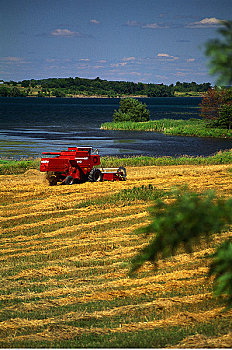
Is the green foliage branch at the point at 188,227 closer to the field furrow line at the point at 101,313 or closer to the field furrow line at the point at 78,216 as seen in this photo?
the field furrow line at the point at 101,313

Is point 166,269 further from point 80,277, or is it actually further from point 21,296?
point 21,296

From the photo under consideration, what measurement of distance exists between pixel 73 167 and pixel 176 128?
46.4m

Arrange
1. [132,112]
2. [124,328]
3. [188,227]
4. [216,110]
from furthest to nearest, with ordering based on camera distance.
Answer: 1. [132,112]
2. [216,110]
3. [124,328]
4. [188,227]

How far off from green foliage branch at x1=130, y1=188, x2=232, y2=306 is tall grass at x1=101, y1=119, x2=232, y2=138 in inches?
2282

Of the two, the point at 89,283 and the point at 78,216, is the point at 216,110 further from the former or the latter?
the point at 89,283

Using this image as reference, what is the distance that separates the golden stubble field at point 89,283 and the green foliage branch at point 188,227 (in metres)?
0.13

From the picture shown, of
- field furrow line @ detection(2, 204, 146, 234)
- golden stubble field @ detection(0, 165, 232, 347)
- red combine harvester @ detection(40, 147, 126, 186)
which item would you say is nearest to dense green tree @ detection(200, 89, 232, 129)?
red combine harvester @ detection(40, 147, 126, 186)

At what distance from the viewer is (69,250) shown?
1145 centimetres

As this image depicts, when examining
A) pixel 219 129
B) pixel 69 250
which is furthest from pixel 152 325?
pixel 219 129

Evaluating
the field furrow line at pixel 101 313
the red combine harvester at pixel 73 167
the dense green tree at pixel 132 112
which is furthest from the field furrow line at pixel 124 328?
the dense green tree at pixel 132 112

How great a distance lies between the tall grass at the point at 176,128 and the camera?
59719mm

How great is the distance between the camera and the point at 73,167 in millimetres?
20641

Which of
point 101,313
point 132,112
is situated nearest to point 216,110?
point 132,112

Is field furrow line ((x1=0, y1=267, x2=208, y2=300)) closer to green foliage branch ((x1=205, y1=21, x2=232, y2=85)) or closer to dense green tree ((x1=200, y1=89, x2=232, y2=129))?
green foliage branch ((x1=205, y1=21, x2=232, y2=85))
